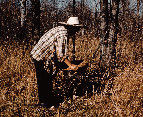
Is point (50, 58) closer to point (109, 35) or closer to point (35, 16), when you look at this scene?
point (109, 35)

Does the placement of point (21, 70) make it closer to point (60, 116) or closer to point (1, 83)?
point (1, 83)

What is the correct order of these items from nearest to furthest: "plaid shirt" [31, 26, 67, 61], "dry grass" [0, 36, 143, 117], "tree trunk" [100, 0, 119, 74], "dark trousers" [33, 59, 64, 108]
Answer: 1. "dry grass" [0, 36, 143, 117]
2. "plaid shirt" [31, 26, 67, 61]
3. "dark trousers" [33, 59, 64, 108]
4. "tree trunk" [100, 0, 119, 74]

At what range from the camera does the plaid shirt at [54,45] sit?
3713mm

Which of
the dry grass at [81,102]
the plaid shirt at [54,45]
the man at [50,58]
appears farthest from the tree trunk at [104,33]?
the plaid shirt at [54,45]

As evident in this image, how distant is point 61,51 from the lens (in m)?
3.71

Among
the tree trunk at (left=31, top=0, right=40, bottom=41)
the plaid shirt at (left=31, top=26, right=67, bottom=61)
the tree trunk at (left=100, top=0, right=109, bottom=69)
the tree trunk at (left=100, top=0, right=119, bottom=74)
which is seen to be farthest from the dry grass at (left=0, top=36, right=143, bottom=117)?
the tree trunk at (left=31, top=0, right=40, bottom=41)

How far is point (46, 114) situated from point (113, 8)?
4.20 m

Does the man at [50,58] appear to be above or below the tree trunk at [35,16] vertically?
below

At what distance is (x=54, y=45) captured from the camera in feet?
12.4

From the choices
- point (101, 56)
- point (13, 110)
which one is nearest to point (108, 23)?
point (101, 56)

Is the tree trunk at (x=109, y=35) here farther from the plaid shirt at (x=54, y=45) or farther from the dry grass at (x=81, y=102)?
the plaid shirt at (x=54, y=45)

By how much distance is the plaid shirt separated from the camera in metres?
3.71

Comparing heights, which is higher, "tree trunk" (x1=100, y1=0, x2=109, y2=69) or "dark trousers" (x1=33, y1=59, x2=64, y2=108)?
"tree trunk" (x1=100, y1=0, x2=109, y2=69)

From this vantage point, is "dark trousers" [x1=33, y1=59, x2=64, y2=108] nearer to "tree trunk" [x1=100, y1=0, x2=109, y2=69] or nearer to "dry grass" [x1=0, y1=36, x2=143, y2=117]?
"dry grass" [x1=0, y1=36, x2=143, y2=117]
